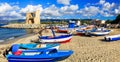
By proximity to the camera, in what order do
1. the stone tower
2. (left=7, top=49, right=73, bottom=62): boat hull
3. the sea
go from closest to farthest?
(left=7, top=49, right=73, bottom=62): boat hull
the sea
the stone tower

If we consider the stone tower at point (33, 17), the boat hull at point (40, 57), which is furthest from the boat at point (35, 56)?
the stone tower at point (33, 17)

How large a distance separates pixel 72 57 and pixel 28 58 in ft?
13.6

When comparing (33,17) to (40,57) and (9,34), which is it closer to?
(9,34)

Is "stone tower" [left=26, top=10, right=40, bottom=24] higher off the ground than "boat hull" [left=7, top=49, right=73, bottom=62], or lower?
higher

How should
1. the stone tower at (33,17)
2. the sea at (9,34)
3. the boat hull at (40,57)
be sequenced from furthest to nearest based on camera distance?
the stone tower at (33,17) < the sea at (9,34) < the boat hull at (40,57)

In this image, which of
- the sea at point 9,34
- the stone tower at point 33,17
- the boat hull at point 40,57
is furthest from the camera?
the stone tower at point 33,17

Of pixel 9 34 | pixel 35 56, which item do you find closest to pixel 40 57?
pixel 35 56

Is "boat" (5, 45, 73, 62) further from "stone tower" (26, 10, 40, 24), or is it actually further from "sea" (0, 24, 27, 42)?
"stone tower" (26, 10, 40, 24)

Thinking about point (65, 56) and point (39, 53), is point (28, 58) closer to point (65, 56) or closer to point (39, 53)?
point (39, 53)

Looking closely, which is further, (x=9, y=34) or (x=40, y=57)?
(x=9, y=34)

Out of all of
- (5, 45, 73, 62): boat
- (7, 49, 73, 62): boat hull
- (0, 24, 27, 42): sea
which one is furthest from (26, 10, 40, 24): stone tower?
(7, 49, 73, 62): boat hull

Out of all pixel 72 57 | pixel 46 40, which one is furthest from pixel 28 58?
pixel 46 40

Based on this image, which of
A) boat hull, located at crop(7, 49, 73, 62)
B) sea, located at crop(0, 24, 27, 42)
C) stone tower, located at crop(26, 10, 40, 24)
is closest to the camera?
boat hull, located at crop(7, 49, 73, 62)

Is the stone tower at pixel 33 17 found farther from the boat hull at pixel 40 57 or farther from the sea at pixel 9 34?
the boat hull at pixel 40 57
